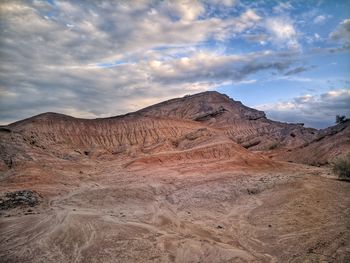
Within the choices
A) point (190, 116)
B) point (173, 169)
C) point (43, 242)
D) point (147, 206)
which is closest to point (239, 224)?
point (147, 206)

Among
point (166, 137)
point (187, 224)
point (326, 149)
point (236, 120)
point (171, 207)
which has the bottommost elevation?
point (187, 224)

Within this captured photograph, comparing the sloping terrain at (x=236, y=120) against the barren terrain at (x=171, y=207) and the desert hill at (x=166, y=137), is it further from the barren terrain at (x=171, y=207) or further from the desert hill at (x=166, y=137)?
the barren terrain at (x=171, y=207)

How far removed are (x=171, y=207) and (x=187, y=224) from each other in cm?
383

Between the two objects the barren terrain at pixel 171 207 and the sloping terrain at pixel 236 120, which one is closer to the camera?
the barren terrain at pixel 171 207

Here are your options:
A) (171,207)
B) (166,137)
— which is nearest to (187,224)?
(171,207)

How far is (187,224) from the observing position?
15.3m

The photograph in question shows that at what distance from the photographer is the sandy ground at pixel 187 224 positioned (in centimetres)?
1176

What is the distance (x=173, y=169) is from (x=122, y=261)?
21.6 m

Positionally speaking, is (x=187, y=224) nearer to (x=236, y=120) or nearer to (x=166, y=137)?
(x=166, y=137)

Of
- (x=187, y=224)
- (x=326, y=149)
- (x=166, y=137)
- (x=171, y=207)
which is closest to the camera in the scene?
(x=187, y=224)

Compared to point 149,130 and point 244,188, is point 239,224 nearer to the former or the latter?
point 244,188

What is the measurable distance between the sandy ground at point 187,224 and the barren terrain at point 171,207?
4 cm

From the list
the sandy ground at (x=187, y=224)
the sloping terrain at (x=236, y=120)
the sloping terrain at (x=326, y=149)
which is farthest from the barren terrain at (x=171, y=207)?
the sloping terrain at (x=236, y=120)

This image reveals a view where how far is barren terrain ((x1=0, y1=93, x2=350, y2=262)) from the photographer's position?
12.0 m
